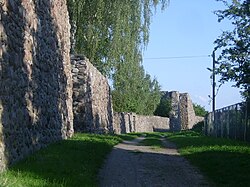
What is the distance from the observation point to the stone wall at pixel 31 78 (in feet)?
25.0

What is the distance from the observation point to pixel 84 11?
2258cm

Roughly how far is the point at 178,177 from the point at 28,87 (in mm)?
3472

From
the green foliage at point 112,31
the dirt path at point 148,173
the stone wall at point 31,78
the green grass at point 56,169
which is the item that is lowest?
the dirt path at point 148,173

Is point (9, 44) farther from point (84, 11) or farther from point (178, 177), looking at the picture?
point (84, 11)

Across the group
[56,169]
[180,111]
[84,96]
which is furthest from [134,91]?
[56,169]

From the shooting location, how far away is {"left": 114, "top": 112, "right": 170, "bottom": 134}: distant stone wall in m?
32.1

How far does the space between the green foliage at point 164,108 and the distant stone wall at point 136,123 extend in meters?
1.62

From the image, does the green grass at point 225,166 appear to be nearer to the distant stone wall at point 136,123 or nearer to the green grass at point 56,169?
the green grass at point 56,169

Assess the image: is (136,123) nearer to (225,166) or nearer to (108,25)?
(108,25)

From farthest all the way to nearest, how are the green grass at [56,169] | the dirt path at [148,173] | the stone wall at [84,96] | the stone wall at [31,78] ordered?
the stone wall at [84,96]
the dirt path at [148,173]
the stone wall at [31,78]
the green grass at [56,169]

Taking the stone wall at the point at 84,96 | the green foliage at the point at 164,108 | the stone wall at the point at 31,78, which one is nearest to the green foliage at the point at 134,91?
the green foliage at the point at 164,108

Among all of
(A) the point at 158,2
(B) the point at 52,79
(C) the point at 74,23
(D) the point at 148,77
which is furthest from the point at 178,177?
(D) the point at 148,77

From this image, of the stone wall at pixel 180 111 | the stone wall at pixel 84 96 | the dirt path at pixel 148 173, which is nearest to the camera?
the dirt path at pixel 148 173

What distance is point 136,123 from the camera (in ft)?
139
